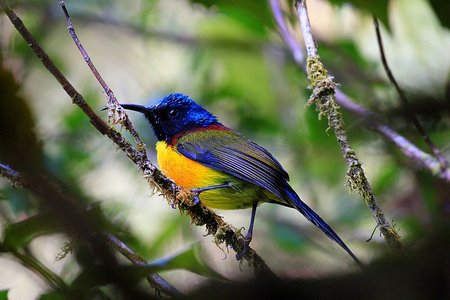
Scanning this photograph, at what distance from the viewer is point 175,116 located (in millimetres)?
4598

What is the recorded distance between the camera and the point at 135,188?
5191mm

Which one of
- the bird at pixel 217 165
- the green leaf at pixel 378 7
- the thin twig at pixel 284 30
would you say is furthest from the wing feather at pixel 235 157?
the green leaf at pixel 378 7

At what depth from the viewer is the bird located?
367 cm

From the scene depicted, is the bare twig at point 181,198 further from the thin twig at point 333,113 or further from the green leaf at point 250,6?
the green leaf at point 250,6

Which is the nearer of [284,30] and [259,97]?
[284,30]

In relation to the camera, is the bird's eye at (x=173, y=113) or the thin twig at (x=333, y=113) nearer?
the thin twig at (x=333, y=113)

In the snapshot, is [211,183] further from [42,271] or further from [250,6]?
[42,271]

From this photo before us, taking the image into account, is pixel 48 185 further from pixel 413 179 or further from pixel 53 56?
pixel 53 56

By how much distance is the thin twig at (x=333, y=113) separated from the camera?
2.18 metres

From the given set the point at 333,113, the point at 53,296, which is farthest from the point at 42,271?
the point at 333,113

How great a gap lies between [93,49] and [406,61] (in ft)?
11.1

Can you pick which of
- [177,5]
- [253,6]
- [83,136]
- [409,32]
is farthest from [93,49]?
[253,6]

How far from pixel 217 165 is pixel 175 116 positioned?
2.78 feet

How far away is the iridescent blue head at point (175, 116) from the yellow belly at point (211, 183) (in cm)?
47
